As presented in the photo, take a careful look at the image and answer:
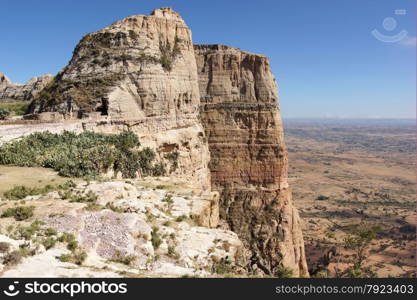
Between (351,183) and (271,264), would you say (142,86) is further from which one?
(351,183)

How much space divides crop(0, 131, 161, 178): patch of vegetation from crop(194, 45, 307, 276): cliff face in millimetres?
10457

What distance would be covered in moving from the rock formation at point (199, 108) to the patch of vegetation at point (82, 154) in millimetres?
2114

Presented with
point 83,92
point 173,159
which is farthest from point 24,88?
point 173,159

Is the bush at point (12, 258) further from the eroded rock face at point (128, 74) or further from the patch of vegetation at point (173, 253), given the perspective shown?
the eroded rock face at point (128, 74)

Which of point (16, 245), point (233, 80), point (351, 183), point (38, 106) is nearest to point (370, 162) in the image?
point (351, 183)

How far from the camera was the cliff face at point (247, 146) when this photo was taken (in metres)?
34.4

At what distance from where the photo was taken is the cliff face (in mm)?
34375

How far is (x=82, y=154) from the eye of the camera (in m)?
20.6

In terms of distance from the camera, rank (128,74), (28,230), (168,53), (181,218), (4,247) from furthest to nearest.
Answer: (168,53) → (128,74) → (181,218) → (28,230) → (4,247)

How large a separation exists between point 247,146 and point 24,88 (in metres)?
35.5

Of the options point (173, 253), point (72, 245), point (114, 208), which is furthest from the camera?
point (114, 208)

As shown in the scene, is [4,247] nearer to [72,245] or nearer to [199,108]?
[72,245]

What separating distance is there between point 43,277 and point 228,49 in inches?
1232

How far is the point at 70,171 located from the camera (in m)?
18.9
